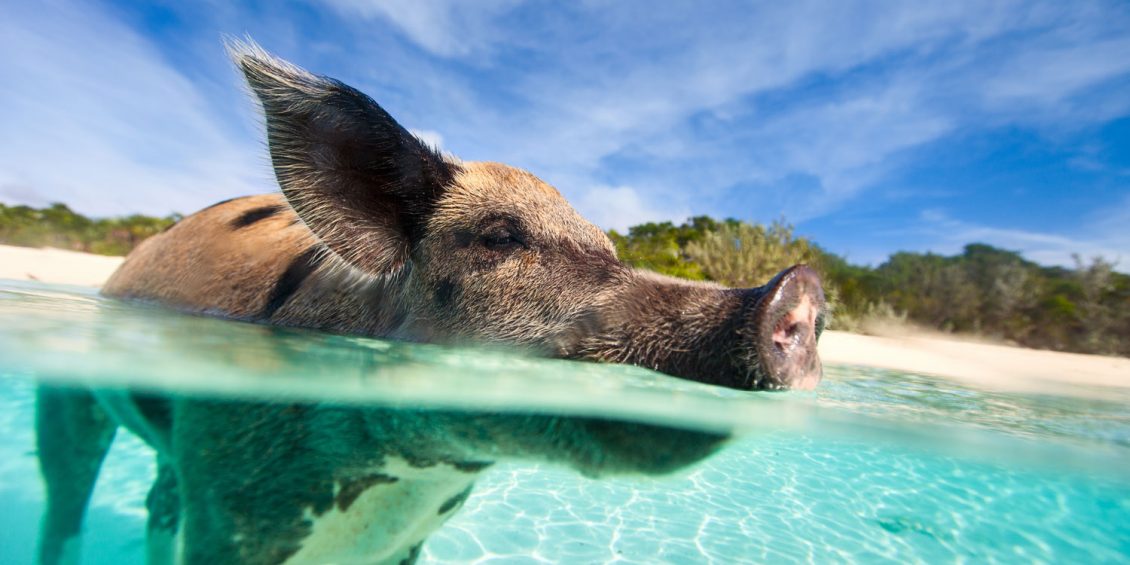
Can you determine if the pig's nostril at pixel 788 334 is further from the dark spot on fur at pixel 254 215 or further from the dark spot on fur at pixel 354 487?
the dark spot on fur at pixel 254 215

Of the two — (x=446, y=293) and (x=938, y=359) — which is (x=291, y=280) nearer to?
(x=446, y=293)

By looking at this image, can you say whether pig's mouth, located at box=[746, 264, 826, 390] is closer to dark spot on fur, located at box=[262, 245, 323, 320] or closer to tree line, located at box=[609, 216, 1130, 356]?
dark spot on fur, located at box=[262, 245, 323, 320]

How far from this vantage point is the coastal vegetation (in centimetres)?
1759

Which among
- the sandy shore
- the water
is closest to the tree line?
the sandy shore

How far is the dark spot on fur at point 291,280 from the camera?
3.34 meters

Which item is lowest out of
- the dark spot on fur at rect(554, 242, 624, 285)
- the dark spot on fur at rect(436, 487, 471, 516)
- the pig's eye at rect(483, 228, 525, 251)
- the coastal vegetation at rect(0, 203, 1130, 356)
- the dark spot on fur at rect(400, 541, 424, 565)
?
the dark spot on fur at rect(400, 541, 424, 565)

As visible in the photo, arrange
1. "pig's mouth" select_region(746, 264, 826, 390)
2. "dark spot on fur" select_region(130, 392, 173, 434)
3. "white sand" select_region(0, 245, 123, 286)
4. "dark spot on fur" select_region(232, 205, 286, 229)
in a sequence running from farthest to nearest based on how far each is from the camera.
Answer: "white sand" select_region(0, 245, 123, 286)
"dark spot on fur" select_region(232, 205, 286, 229)
"dark spot on fur" select_region(130, 392, 173, 434)
"pig's mouth" select_region(746, 264, 826, 390)

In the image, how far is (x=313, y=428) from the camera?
250cm

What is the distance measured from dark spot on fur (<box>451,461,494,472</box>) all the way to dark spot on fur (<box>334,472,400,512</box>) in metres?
0.32

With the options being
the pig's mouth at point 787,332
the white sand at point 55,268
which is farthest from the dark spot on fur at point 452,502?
the white sand at point 55,268

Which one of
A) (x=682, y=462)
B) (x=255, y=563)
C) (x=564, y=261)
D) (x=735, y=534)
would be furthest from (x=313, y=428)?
(x=735, y=534)

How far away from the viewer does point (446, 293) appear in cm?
269

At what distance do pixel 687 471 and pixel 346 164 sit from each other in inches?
84.2

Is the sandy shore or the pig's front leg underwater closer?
the pig's front leg underwater
